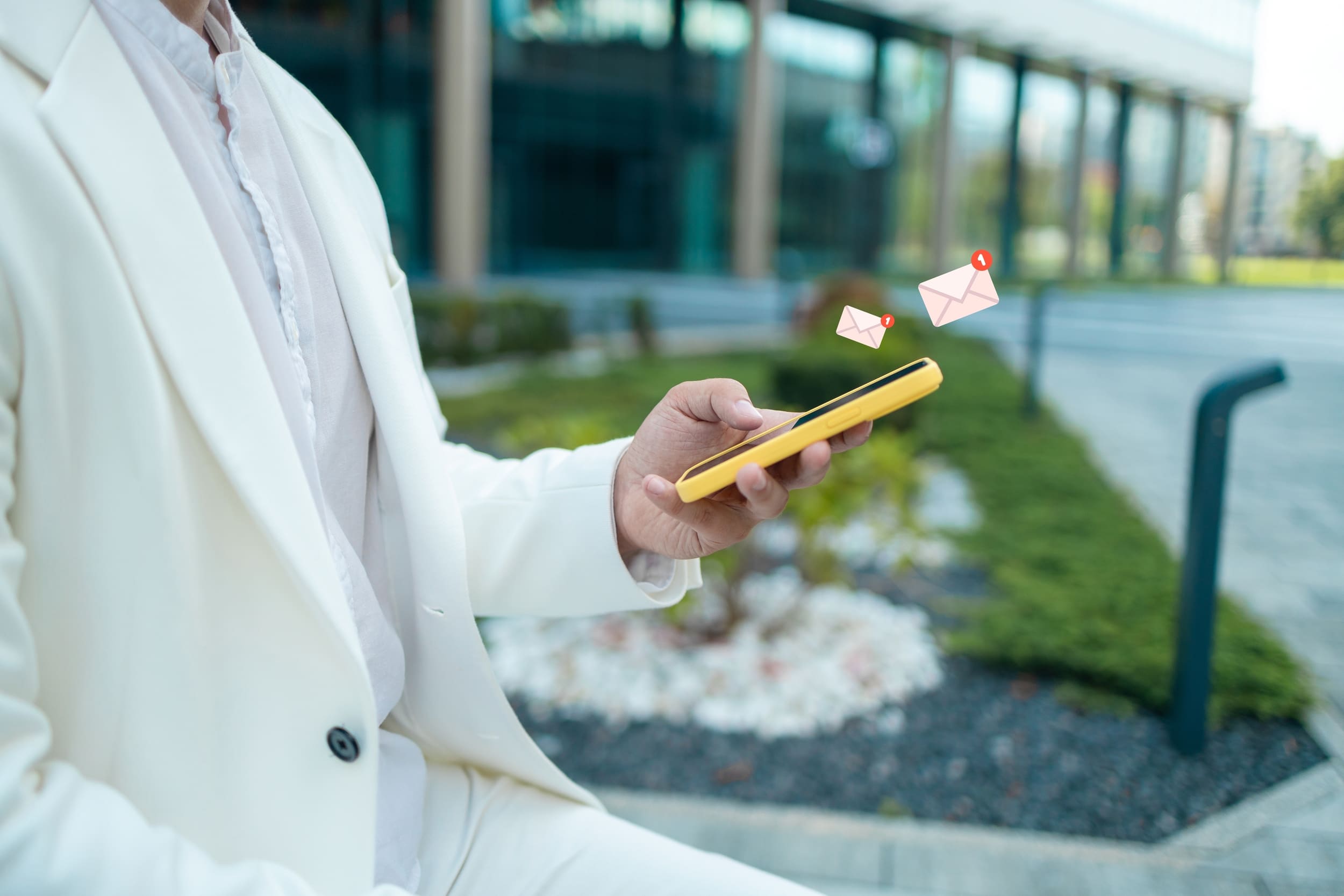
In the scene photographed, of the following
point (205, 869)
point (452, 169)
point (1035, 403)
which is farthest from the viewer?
A: point (452, 169)

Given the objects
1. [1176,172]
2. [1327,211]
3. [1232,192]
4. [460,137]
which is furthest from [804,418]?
[460,137]

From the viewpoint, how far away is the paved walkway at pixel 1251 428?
4.63 metres

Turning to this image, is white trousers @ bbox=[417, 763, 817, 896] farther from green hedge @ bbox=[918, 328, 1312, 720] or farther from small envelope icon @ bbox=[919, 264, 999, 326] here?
green hedge @ bbox=[918, 328, 1312, 720]

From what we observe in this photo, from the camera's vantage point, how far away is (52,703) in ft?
3.16

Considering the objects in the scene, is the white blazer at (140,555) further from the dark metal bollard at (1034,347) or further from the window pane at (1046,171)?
the window pane at (1046,171)

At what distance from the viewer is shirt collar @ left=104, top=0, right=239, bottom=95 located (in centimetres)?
104

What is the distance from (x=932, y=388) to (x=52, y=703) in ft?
2.92

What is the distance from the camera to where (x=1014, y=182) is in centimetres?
2469

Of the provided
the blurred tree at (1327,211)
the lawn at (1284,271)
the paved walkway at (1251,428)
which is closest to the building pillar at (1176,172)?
the paved walkway at (1251,428)

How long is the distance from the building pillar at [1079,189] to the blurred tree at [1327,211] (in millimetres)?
16918

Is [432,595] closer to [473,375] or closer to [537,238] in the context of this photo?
[473,375]

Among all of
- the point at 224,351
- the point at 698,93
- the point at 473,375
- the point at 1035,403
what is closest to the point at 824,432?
the point at 224,351

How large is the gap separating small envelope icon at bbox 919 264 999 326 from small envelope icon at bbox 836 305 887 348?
5 cm

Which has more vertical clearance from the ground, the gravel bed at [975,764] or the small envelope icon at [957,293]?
the small envelope icon at [957,293]
